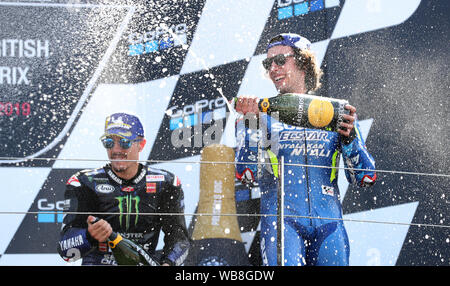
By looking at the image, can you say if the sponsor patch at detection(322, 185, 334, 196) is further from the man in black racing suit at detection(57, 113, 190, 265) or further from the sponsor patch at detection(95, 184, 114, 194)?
the sponsor patch at detection(95, 184, 114, 194)

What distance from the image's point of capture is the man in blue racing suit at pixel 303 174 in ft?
7.93

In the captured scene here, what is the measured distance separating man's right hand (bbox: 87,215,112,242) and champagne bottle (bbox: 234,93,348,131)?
743mm

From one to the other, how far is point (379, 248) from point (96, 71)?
5.16ft

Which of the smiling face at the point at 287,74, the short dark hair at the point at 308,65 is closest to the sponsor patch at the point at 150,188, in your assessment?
the smiling face at the point at 287,74

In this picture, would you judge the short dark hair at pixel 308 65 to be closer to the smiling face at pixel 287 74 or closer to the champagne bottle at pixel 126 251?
the smiling face at pixel 287 74

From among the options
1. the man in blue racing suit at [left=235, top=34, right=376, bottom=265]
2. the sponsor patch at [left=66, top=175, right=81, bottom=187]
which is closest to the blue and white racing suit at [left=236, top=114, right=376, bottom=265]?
the man in blue racing suit at [left=235, top=34, right=376, bottom=265]

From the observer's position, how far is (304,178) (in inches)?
98.7

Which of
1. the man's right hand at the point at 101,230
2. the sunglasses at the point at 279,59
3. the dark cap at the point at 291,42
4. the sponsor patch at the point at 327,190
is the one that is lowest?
the man's right hand at the point at 101,230

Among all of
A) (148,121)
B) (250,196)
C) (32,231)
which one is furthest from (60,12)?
(250,196)

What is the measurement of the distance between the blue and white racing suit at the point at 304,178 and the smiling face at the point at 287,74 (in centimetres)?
21

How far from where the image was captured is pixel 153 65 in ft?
9.92
